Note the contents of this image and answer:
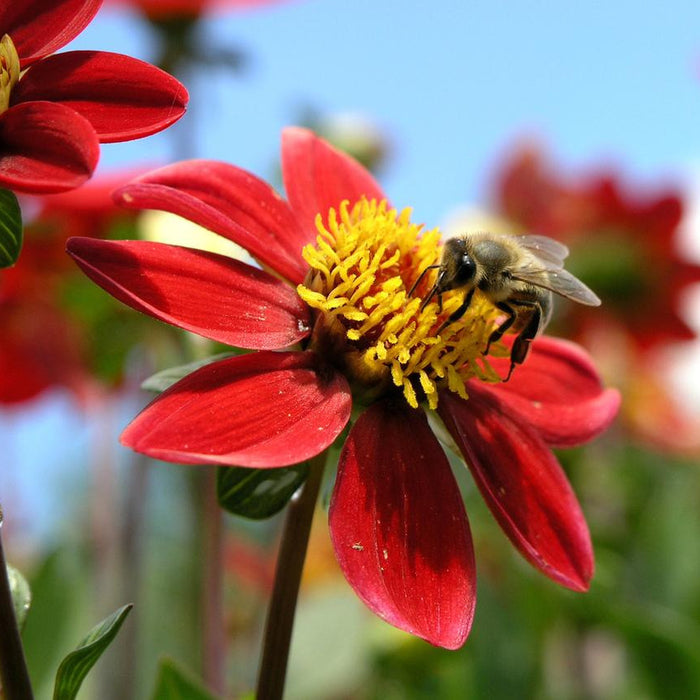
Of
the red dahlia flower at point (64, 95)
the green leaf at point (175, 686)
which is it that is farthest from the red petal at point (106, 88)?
the green leaf at point (175, 686)

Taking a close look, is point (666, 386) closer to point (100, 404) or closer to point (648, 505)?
point (648, 505)

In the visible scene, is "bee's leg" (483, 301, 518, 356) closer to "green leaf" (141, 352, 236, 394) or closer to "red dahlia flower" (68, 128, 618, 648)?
"red dahlia flower" (68, 128, 618, 648)

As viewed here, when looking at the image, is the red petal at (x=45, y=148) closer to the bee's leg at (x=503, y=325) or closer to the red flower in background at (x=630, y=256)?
the bee's leg at (x=503, y=325)

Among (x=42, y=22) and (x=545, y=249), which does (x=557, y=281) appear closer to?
(x=545, y=249)

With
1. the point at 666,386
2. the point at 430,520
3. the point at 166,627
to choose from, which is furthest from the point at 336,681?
the point at 666,386

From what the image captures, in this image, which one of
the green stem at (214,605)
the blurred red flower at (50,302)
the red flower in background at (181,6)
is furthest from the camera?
the red flower in background at (181,6)

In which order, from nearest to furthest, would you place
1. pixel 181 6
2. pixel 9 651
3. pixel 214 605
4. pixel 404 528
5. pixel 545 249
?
1. pixel 9 651
2. pixel 404 528
3. pixel 545 249
4. pixel 214 605
5. pixel 181 6

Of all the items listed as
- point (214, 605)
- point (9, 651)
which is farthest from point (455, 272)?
Result: point (214, 605)
